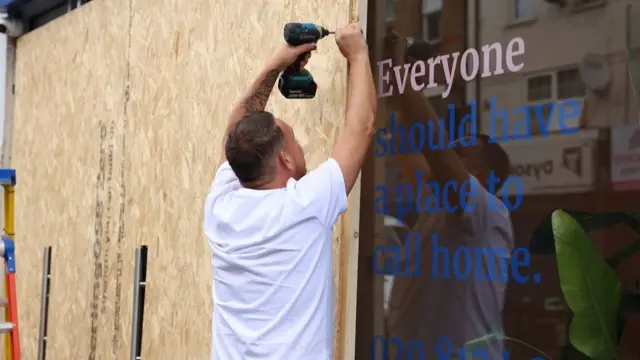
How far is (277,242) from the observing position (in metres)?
2.59

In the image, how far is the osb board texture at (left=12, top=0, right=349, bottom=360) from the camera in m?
3.96

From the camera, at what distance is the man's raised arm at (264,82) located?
10.2 ft

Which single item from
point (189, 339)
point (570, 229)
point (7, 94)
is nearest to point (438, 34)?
point (570, 229)

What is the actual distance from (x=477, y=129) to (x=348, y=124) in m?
0.47

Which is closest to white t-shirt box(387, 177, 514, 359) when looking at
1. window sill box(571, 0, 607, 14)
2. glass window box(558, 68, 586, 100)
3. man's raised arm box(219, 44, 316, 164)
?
glass window box(558, 68, 586, 100)

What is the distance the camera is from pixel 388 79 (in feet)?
10.8

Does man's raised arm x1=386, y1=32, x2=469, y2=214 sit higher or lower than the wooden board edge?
higher

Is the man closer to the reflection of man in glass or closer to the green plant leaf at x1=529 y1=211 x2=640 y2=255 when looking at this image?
the reflection of man in glass

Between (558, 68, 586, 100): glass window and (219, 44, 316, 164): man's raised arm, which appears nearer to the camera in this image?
(558, 68, 586, 100): glass window

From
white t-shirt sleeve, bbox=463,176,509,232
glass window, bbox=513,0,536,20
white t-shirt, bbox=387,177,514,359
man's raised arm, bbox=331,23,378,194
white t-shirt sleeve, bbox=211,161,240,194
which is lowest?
white t-shirt, bbox=387,177,514,359

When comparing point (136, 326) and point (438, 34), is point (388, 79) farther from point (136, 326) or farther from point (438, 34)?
point (136, 326)

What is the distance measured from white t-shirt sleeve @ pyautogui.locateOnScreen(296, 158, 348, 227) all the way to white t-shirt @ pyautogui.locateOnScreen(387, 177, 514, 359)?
1.77 feet

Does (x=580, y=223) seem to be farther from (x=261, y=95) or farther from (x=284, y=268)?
(x=261, y=95)

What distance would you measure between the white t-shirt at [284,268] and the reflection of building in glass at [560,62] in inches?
25.8
